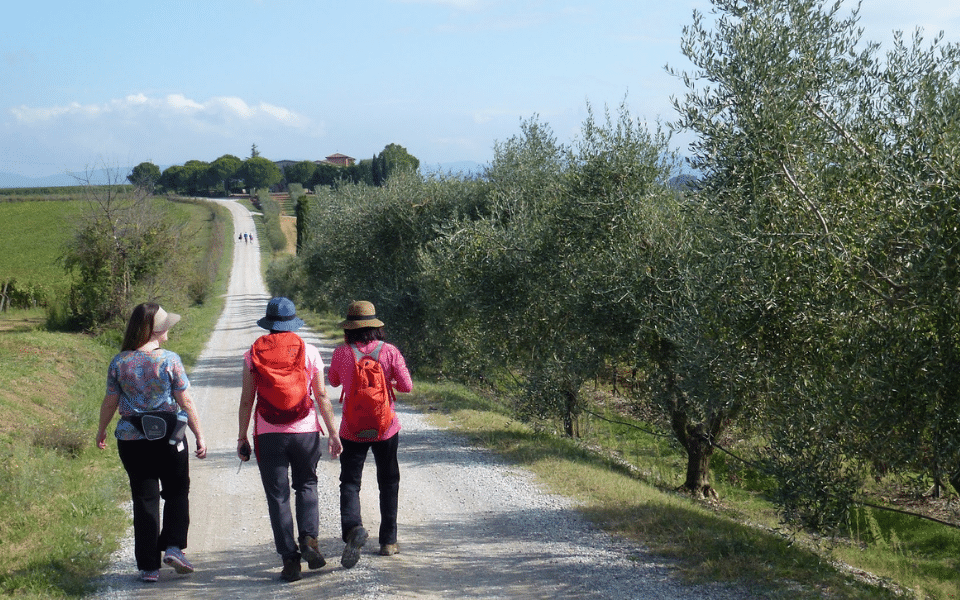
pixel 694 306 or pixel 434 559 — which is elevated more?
pixel 694 306

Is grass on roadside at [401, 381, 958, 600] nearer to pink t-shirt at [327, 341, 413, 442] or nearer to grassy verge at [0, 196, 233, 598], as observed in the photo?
pink t-shirt at [327, 341, 413, 442]

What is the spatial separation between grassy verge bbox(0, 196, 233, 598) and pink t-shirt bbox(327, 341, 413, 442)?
7.84ft

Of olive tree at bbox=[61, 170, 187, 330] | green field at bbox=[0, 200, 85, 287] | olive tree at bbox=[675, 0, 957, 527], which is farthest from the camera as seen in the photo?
green field at bbox=[0, 200, 85, 287]

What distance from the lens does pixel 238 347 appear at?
29375mm

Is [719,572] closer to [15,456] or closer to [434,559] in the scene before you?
[434,559]

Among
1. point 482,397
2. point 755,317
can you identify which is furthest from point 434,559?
point 482,397

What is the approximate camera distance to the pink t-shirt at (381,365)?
6266mm

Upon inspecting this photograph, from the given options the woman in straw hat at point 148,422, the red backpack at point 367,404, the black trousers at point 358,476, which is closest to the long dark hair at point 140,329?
the woman in straw hat at point 148,422

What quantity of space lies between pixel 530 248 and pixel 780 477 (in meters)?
7.46

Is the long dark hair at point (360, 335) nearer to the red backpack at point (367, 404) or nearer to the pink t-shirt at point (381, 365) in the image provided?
the pink t-shirt at point (381, 365)

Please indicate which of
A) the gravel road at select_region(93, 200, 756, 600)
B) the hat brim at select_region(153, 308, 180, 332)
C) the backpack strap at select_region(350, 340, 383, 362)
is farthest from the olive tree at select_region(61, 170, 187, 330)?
the backpack strap at select_region(350, 340, 383, 362)

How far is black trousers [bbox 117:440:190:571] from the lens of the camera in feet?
19.3

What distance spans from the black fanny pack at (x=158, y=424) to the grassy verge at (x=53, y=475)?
1.33 meters

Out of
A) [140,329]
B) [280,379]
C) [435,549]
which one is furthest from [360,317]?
[435,549]
